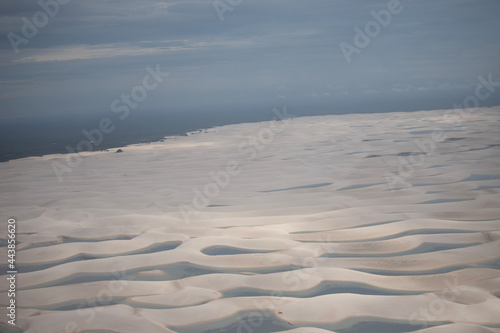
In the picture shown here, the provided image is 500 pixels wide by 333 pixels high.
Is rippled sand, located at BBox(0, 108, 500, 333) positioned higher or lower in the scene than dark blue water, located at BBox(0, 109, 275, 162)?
lower

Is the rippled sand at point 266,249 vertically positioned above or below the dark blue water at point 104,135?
below

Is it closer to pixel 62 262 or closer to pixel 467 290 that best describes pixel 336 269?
pixel 467 290

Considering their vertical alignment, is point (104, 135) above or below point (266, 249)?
above

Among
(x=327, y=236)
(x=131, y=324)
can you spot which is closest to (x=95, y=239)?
(x=131, y=324)

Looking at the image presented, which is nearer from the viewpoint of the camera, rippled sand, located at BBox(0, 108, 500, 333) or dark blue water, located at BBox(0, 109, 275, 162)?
rippled sand, located at BBox(0, 108, 500, 333)

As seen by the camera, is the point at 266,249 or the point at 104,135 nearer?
the point at 266,249

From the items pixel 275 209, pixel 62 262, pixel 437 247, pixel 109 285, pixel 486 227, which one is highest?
pixel 275 209

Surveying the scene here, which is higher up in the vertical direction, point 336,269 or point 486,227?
point 486,227

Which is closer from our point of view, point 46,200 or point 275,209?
point 275,209
